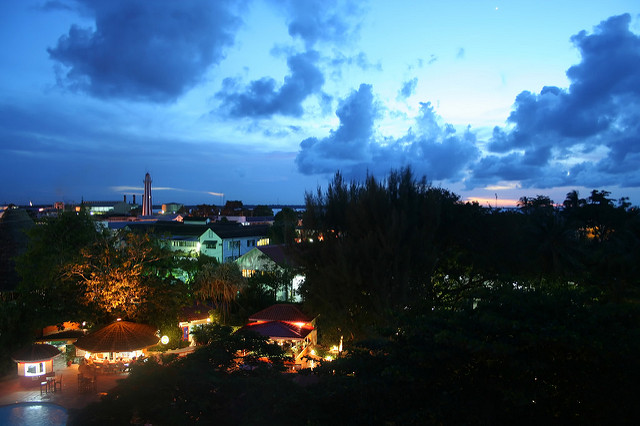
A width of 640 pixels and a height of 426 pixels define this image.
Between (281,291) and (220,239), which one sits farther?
(220,239)

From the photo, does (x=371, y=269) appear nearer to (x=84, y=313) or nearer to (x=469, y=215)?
(x=469, y=215)

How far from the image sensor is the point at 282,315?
1922cm

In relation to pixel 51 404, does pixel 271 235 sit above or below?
above

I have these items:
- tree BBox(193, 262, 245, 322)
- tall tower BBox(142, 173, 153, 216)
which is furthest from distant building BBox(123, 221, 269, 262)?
tall tower BBox(142, 173, 153, 216)

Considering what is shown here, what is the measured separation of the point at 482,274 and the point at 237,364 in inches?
488

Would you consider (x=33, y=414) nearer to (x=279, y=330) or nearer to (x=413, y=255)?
(x=279, y=330)

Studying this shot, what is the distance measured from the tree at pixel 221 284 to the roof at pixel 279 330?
4928 mm

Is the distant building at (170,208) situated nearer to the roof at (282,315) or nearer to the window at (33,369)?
the roof at (282,315)

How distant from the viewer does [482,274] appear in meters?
17.6

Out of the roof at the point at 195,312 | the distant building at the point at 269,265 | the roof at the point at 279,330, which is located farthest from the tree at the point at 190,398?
the distant building at the point at 269,265

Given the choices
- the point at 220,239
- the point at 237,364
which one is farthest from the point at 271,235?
the point at 237,364

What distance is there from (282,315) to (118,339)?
22.7ft

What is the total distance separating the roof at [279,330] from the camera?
1689cm

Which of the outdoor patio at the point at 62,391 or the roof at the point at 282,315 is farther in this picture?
the roof at the point at 282,315
